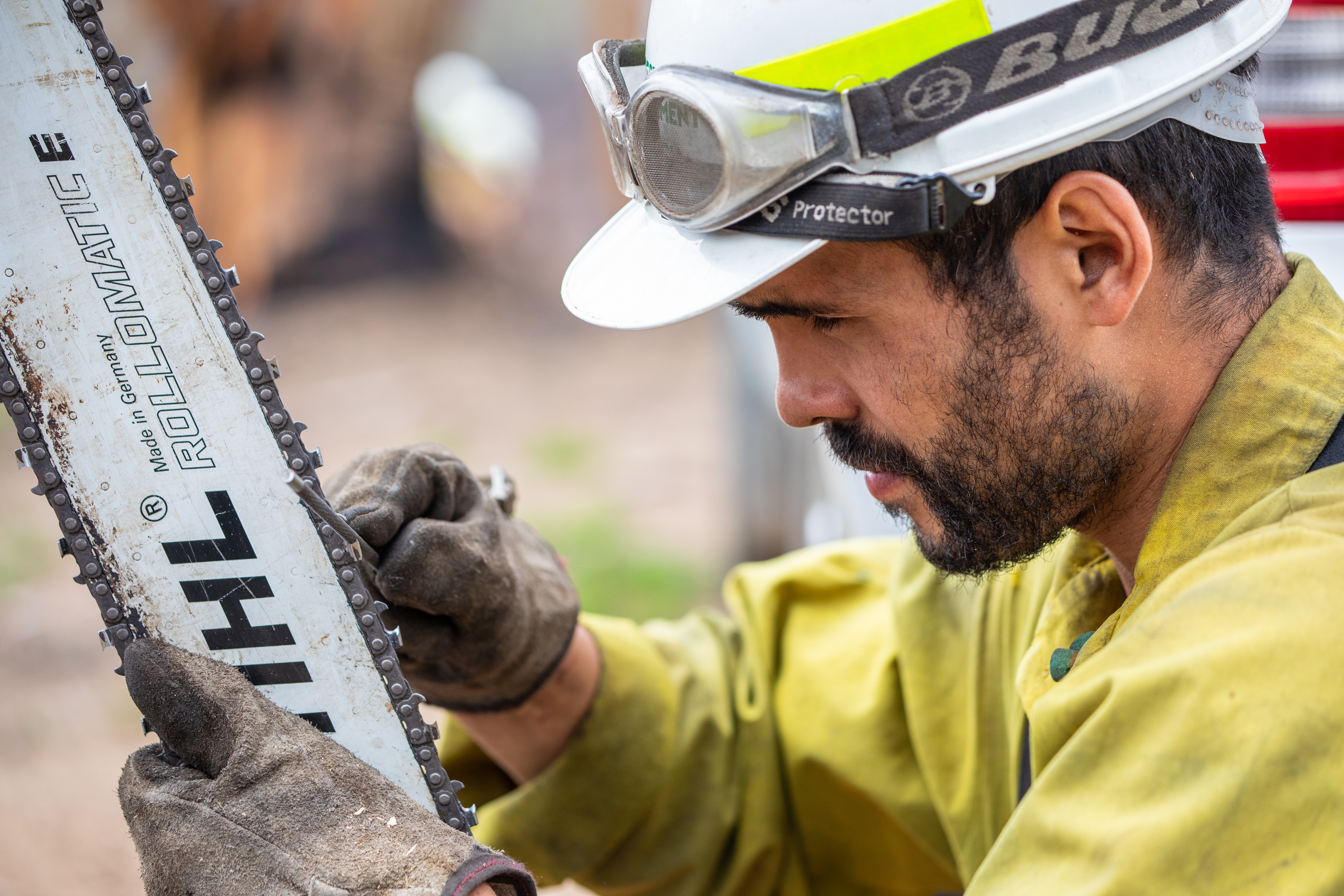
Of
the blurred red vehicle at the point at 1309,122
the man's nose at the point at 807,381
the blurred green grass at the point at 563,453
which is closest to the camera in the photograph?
the man's nose at the point at 807,381

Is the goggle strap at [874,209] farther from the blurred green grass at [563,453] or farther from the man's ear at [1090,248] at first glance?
the blurred green grass at [563,453]

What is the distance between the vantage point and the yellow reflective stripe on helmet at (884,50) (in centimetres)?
132

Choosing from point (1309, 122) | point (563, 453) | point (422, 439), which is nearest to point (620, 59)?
point (1309, 122)

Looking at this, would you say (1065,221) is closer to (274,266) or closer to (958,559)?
(958,559)

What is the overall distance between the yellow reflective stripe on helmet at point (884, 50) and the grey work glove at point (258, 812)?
3.21ft

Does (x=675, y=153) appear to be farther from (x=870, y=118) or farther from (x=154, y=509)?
(x=154, y=509)

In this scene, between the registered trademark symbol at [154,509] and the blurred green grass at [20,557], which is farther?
the blurred green grass at [20,557]

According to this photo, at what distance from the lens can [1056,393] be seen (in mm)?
1453

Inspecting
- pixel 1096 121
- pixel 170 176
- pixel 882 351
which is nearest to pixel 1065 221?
pixel 1096 121

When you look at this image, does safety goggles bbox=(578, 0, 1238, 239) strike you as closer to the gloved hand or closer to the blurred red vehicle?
the gloved hand

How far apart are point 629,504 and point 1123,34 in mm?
5319

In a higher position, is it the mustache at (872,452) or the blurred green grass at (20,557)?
the mustache at (872,452)

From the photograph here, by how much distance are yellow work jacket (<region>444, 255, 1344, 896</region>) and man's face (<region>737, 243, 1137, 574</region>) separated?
135mm

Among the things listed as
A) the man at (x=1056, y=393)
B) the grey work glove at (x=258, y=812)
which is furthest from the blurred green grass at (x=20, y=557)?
the grey work glove at (x=258, y=812)
